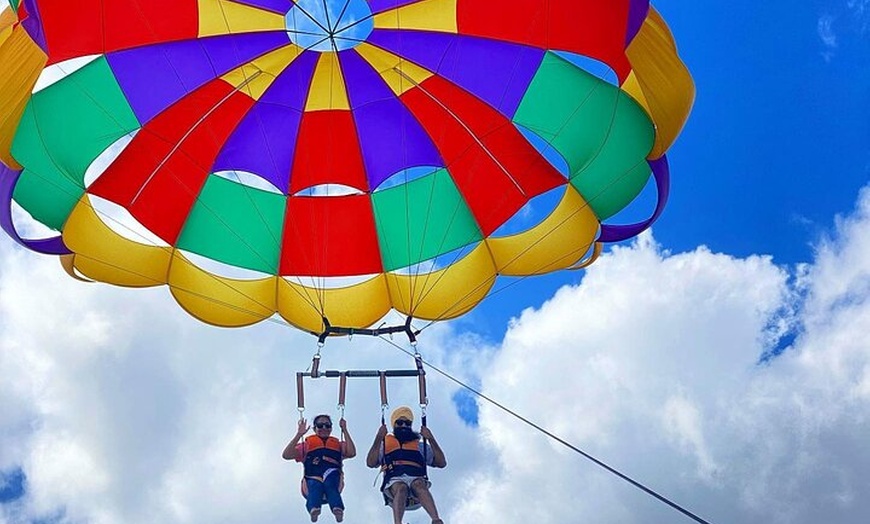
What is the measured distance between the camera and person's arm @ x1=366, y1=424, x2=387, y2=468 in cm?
835

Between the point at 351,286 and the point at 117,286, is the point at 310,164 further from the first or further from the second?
the point at 117,286

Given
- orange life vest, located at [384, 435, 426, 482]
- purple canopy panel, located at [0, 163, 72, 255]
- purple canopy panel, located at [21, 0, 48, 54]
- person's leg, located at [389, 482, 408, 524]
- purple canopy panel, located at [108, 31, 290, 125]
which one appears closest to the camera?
purple canopy panel, located at [21, 0, 48, 54]

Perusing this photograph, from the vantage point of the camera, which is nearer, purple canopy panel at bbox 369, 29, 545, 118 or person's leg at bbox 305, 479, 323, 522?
person's leg at bbox 305, 479, 323, 522

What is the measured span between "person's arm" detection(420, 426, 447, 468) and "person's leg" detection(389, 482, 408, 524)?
37 centimetres

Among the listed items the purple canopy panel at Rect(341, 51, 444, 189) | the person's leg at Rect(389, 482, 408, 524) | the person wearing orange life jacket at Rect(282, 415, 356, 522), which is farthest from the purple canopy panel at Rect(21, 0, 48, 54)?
the person's leg at Rect(389, 482, 408, 524)

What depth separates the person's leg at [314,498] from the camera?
325 inches

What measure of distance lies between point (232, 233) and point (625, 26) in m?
3.99

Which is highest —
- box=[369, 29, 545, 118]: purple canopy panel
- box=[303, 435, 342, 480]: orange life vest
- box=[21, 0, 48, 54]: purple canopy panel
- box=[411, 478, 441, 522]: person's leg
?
box=[369, 29, 545, 118]: purple canopy panel

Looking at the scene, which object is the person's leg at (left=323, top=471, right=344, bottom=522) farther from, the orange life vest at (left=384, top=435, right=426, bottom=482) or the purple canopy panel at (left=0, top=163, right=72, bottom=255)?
the purple canopy panel at (left=0, top=163, right=72, bottom=255)

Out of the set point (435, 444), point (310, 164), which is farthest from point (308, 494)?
point (310, 164)

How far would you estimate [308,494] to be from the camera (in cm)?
835

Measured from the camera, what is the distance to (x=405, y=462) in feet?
27.0

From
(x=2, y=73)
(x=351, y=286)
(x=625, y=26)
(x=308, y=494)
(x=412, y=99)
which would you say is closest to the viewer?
(x=2, y=73)

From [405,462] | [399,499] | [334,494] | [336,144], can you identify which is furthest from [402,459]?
[336,144]
